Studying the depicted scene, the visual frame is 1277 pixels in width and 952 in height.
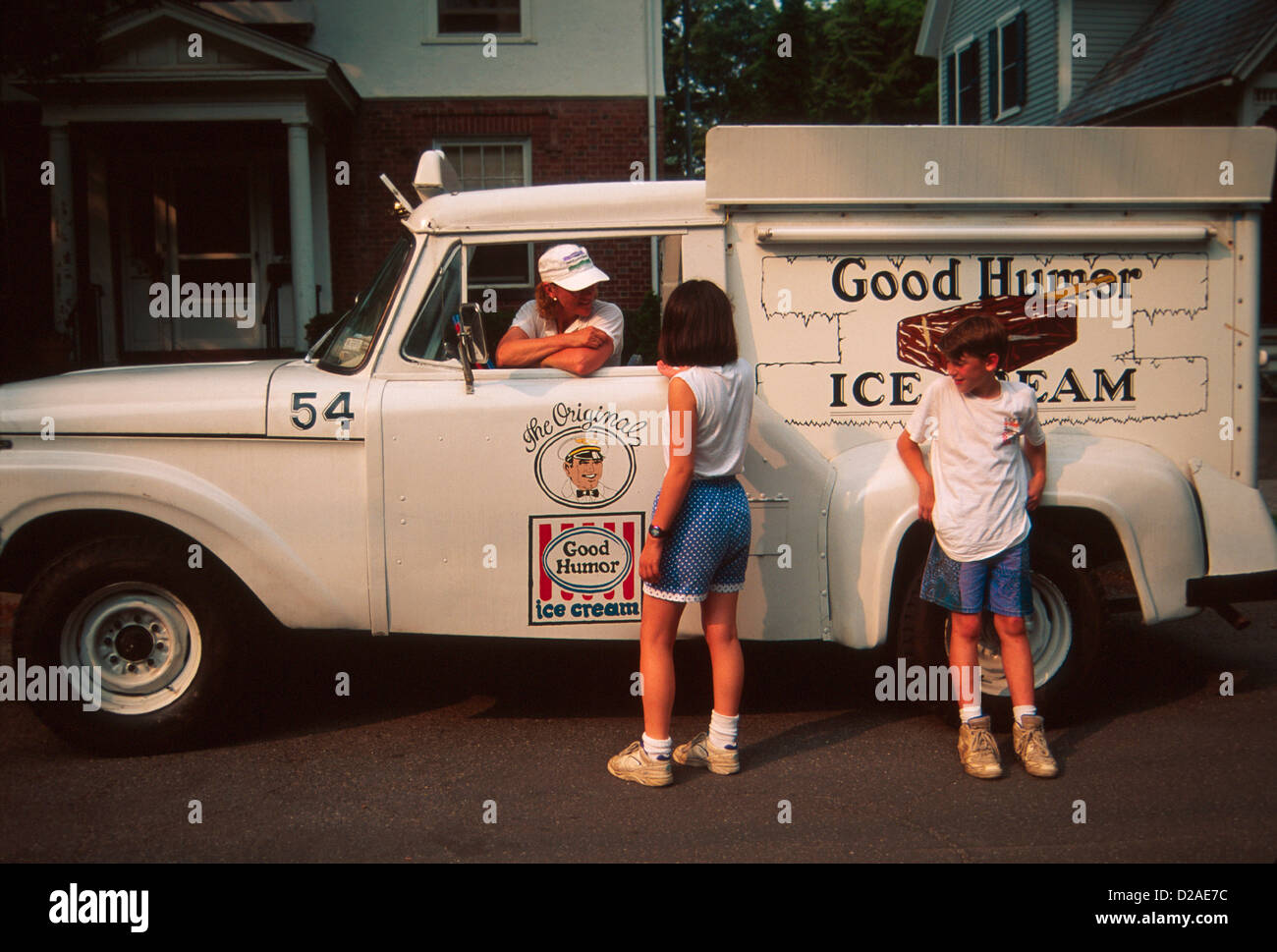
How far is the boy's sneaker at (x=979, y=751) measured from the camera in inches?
165

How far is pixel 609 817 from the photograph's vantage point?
3.89 metres

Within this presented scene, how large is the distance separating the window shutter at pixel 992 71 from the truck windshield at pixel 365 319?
22.5 m

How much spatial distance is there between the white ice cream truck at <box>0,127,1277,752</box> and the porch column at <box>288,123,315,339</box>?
401 inches

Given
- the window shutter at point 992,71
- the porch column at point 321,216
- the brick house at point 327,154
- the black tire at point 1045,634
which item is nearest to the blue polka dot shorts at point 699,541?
the black tire at point 1045,634

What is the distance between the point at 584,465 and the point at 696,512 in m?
0.56

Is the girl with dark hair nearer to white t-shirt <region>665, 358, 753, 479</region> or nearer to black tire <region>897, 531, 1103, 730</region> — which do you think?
white t-shirt <region>665, 358, 753, 479</region>

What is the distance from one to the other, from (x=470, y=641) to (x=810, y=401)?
1.67 m

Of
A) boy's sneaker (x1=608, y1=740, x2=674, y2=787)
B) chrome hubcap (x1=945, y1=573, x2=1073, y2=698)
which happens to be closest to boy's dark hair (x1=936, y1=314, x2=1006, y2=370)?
chrome hubcap (x1=945, y1=573, x2=1073, y2=698)

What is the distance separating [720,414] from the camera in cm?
397

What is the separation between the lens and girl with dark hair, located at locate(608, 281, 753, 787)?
12.9 feet

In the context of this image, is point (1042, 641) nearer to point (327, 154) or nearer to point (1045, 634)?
point (1045, 634)

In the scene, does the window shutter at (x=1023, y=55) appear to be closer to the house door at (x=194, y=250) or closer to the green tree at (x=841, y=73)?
the green tree at (x=841, y=73)

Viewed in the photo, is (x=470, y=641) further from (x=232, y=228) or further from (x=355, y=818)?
(x=232, y=228)

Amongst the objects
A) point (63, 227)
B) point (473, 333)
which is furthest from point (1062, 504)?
point (63, 227)
